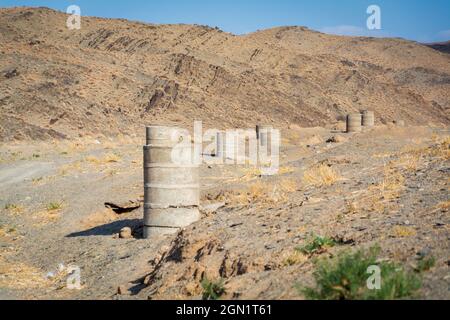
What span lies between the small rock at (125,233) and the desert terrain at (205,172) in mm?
183

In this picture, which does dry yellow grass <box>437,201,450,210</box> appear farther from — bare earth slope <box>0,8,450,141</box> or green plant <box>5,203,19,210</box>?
bare earth slope <box>0,8,450,141</box>

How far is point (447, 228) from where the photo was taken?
23.8 feet

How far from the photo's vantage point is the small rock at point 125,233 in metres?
11.7

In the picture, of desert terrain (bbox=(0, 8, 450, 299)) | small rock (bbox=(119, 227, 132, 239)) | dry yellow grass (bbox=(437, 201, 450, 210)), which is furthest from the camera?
small rock (bbox=(119, 227, 132, 239))

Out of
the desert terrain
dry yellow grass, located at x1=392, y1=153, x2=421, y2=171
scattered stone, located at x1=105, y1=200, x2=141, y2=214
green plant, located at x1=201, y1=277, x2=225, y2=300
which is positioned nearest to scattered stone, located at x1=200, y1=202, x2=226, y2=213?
the desert terrain

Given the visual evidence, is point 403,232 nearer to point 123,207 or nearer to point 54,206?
point 123,207

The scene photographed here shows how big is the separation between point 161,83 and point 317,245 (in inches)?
1479

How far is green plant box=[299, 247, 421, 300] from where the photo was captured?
5258 millimetres

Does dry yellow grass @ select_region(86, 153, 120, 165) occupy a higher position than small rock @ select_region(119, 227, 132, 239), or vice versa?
dry yellow grass @ select_region(86, 153, 120, 165)

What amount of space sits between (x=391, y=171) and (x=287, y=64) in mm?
42443

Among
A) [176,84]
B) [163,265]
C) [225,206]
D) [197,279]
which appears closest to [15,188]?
[225,206]

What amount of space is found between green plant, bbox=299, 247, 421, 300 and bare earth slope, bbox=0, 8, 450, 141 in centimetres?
3001

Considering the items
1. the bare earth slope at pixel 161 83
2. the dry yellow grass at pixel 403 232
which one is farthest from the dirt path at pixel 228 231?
the bare earth slope at pixel 161 83

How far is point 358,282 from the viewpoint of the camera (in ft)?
17.9
